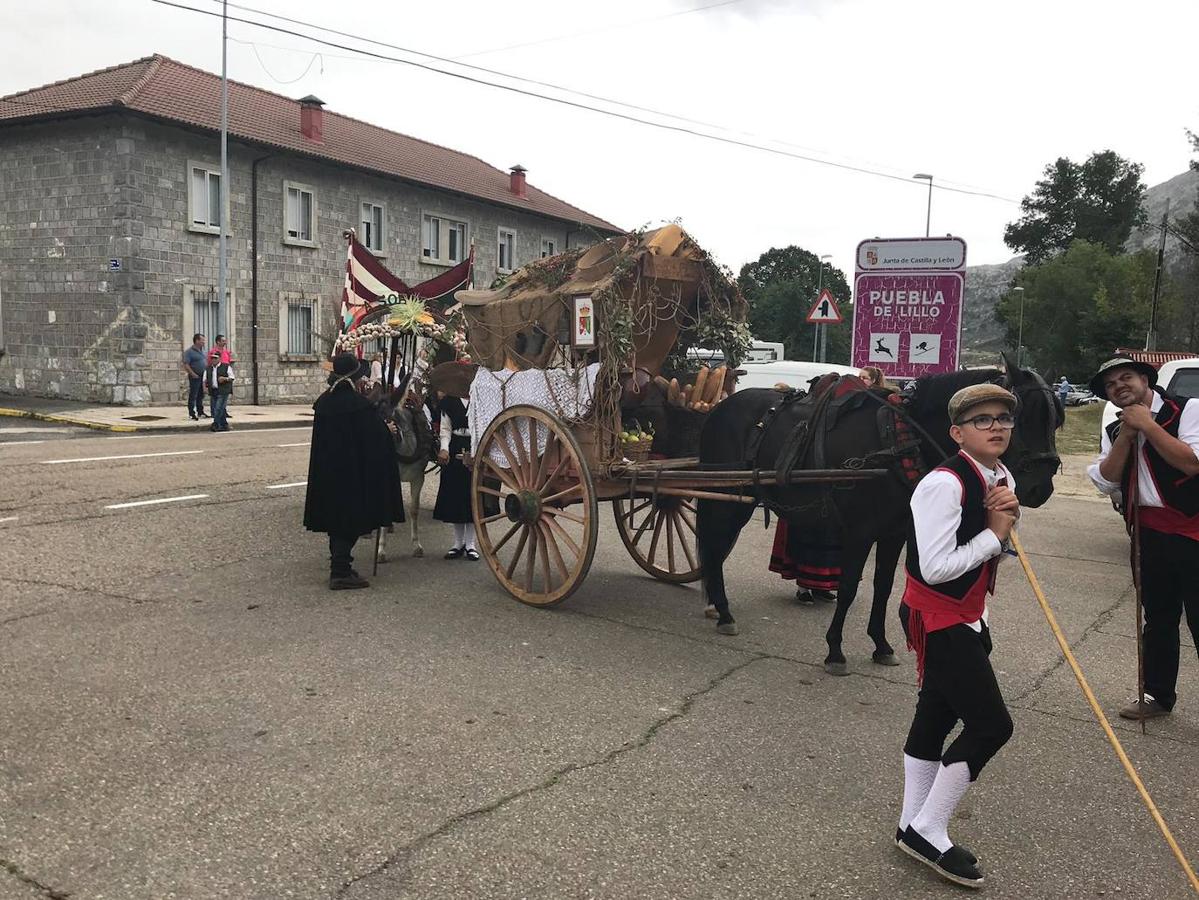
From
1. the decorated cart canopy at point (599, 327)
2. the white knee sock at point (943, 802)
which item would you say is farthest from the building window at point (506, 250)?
the white knee sock at point (943, 802)

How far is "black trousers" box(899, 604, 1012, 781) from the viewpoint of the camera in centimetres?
331

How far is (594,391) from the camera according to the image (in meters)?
6.61

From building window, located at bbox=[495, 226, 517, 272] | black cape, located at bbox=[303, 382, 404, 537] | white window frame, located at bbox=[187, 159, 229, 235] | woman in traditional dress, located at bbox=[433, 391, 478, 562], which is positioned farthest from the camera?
building window, located at bbox=[495, 226, 517, 272]

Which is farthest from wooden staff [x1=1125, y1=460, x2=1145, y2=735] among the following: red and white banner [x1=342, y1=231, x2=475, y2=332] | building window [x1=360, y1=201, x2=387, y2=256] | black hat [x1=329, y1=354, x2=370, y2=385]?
building window [x1=360, y1=201, x2=387, y2=256]

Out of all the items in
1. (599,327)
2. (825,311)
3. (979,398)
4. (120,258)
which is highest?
(120,258)

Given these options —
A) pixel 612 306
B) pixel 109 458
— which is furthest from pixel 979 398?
pixel 109 458

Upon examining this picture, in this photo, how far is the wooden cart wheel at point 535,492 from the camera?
21.5ft

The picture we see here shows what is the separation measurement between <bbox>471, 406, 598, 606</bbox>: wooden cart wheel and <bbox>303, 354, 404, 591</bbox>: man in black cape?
2.36 ft

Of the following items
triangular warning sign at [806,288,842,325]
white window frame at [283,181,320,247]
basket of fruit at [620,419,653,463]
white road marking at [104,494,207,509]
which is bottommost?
white road marking at [104,494,207,509]

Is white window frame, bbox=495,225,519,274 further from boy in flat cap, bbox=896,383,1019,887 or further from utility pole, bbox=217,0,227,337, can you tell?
boy in flat cap, bbox=896,383,1019,887

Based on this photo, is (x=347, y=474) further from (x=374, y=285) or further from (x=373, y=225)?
(x=373, y=225)

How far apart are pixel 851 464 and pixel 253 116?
27.1 meters

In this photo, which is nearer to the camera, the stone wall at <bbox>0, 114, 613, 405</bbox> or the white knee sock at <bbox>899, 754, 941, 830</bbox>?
the white knee sock at <bbox>899, 754, 941, 830</bbox>

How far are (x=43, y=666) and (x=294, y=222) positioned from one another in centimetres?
2437
